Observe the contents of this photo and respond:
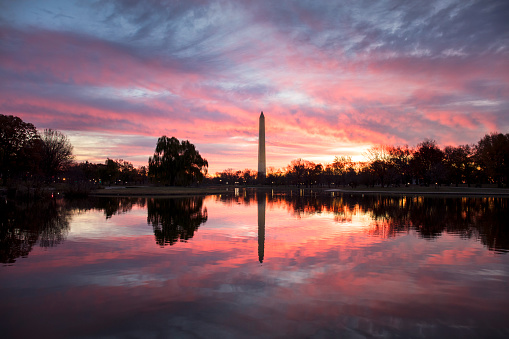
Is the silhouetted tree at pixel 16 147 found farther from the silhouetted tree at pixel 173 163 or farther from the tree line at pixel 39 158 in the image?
the silhouetted tree at pixel 173 163

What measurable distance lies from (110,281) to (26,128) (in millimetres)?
63439

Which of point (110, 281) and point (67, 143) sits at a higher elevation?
point (67, 143)

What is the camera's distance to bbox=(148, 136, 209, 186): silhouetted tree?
60312mm

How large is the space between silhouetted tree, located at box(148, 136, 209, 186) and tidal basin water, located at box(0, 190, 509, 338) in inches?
1826

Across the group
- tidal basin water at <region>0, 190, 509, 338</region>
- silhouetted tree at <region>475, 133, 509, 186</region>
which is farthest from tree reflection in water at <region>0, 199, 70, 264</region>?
silhouetted tree at <region>475, 133, 509, 186</region>

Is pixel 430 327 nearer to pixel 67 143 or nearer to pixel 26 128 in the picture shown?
pixel 26 128

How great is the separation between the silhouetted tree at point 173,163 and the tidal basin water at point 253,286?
4637 centimetres

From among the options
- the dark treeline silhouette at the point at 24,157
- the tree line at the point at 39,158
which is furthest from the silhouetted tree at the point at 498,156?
the dark treeline silhouette at the point at 24,157

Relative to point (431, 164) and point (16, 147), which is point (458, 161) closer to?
point (431, 164)

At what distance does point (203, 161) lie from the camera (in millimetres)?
65438

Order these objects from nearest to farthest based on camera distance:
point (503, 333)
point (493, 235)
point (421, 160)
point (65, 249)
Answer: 1. point (503, 333)
2. point (65, 249)
3. point (493, 235)
4. point (421, 160)

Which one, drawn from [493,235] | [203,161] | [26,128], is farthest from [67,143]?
[493,235]

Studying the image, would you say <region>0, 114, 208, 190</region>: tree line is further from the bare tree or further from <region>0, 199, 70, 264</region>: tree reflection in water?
<region>0, 199, 70, 264</region>: tree reflection in water

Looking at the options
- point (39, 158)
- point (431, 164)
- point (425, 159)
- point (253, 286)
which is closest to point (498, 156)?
point (431, 164)
